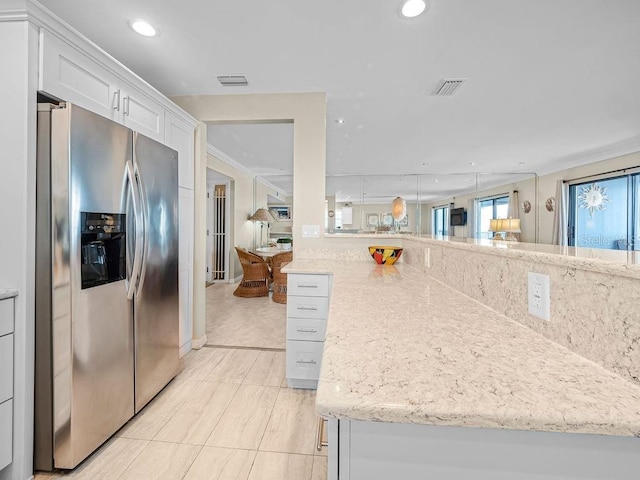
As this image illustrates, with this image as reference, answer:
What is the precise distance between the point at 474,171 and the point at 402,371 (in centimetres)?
726

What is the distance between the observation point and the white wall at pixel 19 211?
1354 mm

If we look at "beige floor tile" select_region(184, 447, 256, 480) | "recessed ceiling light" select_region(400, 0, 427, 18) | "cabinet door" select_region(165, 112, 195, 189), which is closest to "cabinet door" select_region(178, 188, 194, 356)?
"cabinet door" select_region(165, 112, 195, 189)

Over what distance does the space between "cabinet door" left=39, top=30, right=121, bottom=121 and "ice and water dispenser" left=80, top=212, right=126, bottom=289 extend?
62 centimetres

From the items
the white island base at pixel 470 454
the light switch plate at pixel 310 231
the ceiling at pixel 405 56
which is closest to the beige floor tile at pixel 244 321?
the light switch plate at pixel 310 231

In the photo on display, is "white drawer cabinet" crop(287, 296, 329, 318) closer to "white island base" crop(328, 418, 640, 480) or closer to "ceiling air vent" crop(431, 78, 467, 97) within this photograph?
"white island base" crop(328, 418, 640, 480)

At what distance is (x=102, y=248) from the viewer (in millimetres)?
1597

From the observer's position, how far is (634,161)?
4820 millimetres

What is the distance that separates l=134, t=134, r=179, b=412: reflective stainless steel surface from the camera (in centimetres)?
187

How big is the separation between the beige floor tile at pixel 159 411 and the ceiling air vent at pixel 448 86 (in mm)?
3110

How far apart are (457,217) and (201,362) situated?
27.5ft

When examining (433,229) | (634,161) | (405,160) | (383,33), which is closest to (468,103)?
(383,33)

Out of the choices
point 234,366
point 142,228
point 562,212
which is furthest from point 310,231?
point 562,212

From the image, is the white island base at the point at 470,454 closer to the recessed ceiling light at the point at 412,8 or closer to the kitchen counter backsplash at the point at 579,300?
the kitchen counter backsplash at the point at 579,300

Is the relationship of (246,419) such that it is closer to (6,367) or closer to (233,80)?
(6,367)
